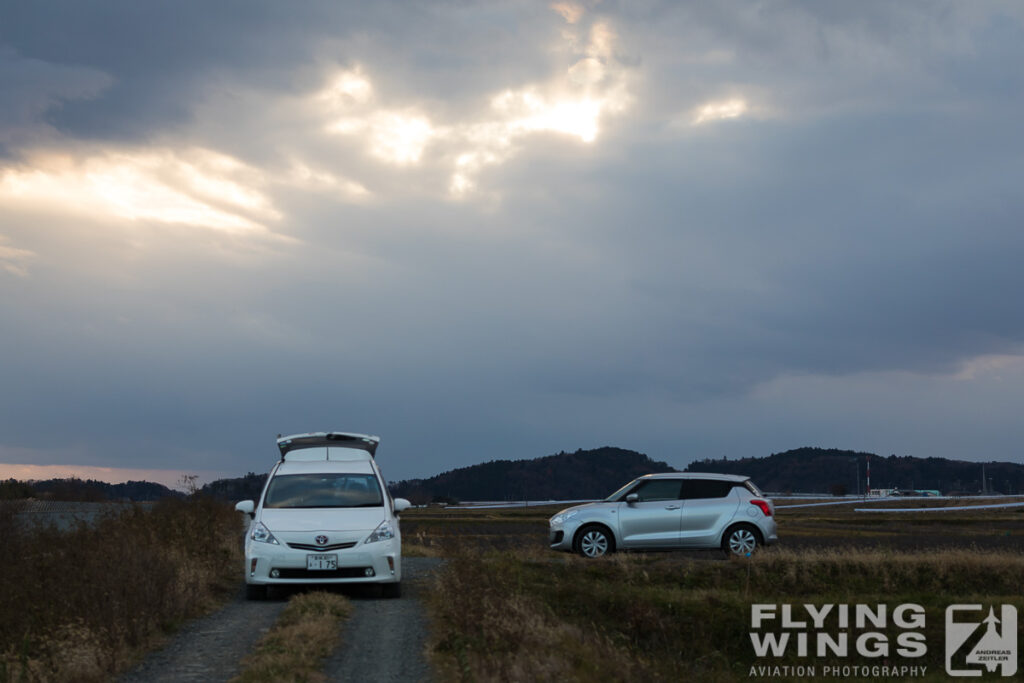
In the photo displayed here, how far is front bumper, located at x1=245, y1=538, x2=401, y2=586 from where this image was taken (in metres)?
13.6

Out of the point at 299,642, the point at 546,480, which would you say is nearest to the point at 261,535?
the point at 299,642

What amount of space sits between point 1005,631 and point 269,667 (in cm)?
1577

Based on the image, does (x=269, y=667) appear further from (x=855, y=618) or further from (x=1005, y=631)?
(x=1005, y=631)

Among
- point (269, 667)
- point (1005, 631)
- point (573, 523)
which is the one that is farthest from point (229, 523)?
point (1005, 631)

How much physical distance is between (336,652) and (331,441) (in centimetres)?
737

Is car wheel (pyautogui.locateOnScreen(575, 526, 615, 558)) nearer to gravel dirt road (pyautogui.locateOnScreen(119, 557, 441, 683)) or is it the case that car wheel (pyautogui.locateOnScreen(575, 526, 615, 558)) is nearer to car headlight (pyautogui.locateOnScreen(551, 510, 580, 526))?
car headlight (pyautogui.locateOnScreen(551, 510, 580, 526))

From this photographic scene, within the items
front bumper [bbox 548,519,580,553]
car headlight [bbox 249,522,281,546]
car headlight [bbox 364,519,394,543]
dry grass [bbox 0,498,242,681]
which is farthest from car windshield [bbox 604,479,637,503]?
car headlight [bbox 249,522,281,546]

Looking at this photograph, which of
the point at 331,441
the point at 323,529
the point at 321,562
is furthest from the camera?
the point at 331,441

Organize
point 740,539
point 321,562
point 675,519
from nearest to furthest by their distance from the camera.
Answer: point 321,562
point 675,519
point 740,539

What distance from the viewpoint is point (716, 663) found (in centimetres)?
1805

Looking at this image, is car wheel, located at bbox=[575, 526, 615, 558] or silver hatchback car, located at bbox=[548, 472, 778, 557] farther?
car wheel, located at bbox=[575, 526, 615, 558]

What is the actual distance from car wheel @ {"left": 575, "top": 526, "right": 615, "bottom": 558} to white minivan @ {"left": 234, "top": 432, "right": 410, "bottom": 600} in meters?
6.19

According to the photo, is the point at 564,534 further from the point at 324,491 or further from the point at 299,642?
the point at 299,642

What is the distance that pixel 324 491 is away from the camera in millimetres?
14852
